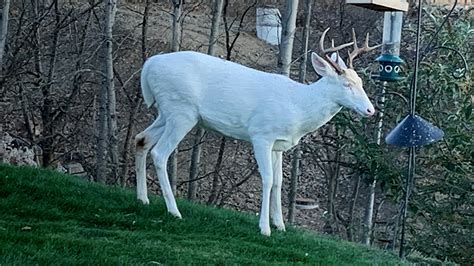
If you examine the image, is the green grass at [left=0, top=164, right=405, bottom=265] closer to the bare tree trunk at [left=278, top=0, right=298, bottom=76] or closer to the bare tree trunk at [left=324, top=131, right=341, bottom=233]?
the bare tree trunk at [left=278, top=0, right=298, bottom=76]

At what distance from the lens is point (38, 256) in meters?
5.23

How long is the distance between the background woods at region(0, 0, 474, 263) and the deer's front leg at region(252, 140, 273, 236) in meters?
2.42

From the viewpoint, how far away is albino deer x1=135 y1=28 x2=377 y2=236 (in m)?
6.70

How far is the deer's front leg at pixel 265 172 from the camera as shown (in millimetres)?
6727

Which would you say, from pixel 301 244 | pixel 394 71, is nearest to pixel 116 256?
pixel 301 244

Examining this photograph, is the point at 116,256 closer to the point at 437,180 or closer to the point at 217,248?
the point at 217,248

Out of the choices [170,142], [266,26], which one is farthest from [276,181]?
[266,26]

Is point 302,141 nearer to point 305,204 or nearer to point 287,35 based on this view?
point 305,204

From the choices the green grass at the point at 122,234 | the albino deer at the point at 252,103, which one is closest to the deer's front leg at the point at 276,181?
the albino deer at the point at 252,103

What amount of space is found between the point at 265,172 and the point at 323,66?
0.91m

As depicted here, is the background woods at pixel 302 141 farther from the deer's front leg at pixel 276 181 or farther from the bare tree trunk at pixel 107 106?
the deer's front leg at pixel 276 181

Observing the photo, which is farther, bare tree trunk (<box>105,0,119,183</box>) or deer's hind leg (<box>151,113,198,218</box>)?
bare tree trunk (<box>105,0,119,183</box>)

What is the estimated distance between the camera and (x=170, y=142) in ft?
22.7

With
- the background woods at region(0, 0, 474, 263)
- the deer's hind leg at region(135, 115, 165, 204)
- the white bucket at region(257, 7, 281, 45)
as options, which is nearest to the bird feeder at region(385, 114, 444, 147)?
the background woods at region(0, 0, 474, 263)
